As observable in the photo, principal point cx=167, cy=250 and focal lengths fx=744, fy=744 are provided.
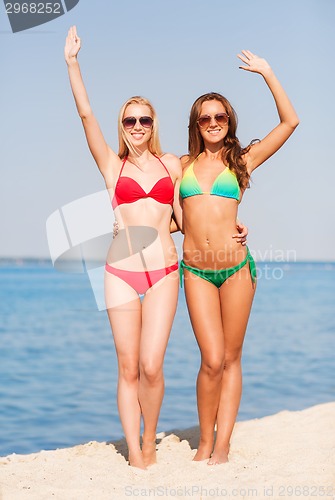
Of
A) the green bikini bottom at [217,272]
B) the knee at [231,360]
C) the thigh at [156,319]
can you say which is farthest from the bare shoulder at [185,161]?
the knee at [231,360]

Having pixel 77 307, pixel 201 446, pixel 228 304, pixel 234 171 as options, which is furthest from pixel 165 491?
pixel 77 307

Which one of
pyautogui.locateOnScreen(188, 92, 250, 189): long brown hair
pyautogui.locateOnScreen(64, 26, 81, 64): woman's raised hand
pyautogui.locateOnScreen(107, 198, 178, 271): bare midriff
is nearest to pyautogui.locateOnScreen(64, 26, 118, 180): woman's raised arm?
pyautogui.locateOnScreen(64, 26, 81, 64): woman's raised hand

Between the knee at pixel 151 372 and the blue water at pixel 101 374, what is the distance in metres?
3.42

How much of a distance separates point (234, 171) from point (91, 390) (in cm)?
726

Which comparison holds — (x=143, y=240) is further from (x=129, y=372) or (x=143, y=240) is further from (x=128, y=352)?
(x=129, y=372)

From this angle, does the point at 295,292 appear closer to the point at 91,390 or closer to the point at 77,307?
the point at 77,307

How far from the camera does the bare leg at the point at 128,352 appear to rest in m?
5.05

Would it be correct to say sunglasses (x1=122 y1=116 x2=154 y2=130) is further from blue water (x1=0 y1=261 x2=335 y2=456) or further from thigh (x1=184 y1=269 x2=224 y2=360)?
blue water (x1=0 y1=261 x2=335 y2=456)

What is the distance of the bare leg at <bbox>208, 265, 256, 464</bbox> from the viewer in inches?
204

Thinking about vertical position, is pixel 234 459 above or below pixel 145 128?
below

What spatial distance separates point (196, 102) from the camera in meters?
5.26

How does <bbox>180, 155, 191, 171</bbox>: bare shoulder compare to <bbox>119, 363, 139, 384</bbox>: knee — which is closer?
<bbox>119, 363, 139, 384</bbox>: knee

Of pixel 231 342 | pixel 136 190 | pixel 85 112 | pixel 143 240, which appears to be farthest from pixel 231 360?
pixel 85 112

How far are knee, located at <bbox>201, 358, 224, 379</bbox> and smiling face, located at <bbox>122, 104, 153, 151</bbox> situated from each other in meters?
1.58
